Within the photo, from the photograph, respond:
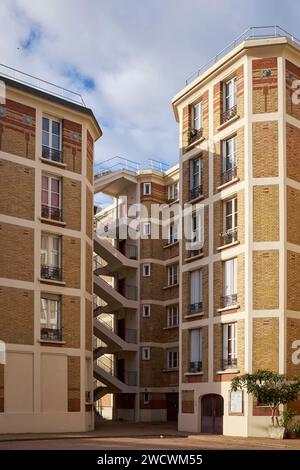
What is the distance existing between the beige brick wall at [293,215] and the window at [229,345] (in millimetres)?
4975

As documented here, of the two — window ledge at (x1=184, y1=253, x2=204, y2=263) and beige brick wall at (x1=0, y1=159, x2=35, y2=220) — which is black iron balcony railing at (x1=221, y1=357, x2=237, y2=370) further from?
beige brick wall at (x1=0, y1=159, x2=35, y2=220)

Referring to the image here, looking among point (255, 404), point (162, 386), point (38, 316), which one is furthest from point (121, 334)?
point (255, 404)

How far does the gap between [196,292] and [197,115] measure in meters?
9.62

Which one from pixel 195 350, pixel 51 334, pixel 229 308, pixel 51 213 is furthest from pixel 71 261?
pixel 229 308

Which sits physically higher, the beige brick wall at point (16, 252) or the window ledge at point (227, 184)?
the window ledge at point (227, 184)

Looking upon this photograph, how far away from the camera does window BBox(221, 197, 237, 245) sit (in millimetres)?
36625

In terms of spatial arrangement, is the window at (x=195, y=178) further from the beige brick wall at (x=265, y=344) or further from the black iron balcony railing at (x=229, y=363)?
the black iron balcony railing at (x=229, y=363)

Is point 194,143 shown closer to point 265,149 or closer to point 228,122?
point 228,122

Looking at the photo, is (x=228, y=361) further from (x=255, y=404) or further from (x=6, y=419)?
(x=6, y=419)

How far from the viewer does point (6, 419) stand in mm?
34781

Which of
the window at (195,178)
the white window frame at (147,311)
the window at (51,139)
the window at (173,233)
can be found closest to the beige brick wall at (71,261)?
the window at (51,139)

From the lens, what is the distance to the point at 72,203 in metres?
39.8

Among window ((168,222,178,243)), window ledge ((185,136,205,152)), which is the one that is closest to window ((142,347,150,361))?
window ((168,222,178,243))

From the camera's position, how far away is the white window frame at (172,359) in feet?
165
